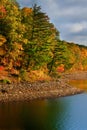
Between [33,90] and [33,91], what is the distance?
0.20m

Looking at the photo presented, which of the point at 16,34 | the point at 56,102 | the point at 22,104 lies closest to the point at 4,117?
the point at 22,104

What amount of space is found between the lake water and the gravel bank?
9.46ft

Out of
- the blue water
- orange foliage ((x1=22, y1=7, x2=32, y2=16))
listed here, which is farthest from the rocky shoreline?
orange foliage ((x1=22, y1=7, x2=32, y2=16))

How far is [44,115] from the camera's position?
4947 centimetres

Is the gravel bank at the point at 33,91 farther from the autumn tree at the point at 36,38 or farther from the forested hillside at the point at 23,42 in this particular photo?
the autumn tree at the point at 36,38

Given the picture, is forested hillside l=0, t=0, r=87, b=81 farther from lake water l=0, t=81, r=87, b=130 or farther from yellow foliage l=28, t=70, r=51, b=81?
lake water l=0, t=81, r=87, b=130

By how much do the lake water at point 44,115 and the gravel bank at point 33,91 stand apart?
2.88 meters

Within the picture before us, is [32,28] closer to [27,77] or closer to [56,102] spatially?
[27,77]

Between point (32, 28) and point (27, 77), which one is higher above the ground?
point (32, 28)

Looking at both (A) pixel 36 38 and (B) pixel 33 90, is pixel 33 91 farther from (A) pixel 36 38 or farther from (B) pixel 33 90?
(A) pixel 36 38

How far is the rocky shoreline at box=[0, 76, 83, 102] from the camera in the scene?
61.5 meters

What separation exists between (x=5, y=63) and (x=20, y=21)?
27.1 ft

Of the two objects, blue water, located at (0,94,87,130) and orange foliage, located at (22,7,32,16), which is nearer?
blue water, located at (0,94,87,130)

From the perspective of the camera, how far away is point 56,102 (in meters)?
62.9
